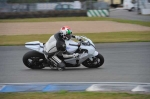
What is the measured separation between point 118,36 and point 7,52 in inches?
315

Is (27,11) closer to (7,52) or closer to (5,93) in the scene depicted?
(7,52)

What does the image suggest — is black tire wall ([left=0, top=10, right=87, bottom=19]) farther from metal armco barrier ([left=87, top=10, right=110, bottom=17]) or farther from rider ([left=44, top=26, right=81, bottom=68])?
rider ([left=44, top=26, right=81, bottom=68])

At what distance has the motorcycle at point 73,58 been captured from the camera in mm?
12094

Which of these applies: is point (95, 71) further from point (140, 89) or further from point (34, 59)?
point (140, 89)

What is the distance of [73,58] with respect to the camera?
39.7ft

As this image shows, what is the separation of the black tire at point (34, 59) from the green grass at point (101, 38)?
8.68 m

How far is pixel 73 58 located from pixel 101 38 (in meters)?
10.7

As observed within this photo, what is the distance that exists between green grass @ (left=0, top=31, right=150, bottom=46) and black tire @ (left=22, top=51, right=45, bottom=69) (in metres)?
8.68

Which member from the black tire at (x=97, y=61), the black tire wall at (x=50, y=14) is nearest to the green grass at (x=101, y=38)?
the black tire at (x=97, y=61)

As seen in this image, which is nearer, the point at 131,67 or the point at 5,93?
the point at 5,93

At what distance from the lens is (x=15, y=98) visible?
7.89 metres

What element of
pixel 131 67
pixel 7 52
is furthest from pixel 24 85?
pixel 7 52

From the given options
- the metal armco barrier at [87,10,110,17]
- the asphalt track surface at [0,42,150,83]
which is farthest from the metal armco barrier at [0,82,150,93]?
the metal armco barrier at [87,10,110,17]

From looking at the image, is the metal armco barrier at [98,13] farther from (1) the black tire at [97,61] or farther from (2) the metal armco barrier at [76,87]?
(2) the metal armco barrier at [76,87]
